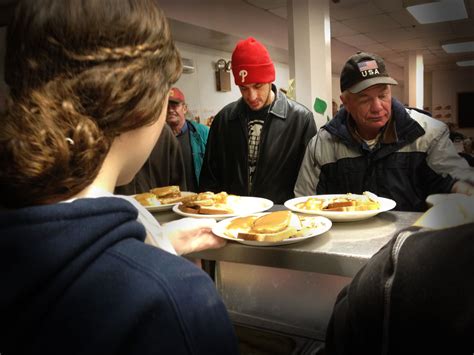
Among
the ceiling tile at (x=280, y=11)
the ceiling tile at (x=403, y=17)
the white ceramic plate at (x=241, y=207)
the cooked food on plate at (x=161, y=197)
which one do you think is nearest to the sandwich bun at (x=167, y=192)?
the cooked food on plate at (x=161, y=197)

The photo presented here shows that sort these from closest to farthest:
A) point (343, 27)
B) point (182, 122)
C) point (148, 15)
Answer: point (148, 15)
point (182, 122)
point (343, 27)

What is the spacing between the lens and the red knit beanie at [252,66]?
2189 mm

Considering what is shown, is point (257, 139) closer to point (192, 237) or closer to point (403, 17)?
point (192, 237)

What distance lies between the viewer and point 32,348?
16.0 inches

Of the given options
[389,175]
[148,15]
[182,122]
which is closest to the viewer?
[148,15]

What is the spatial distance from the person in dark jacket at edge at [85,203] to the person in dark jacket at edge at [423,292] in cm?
18

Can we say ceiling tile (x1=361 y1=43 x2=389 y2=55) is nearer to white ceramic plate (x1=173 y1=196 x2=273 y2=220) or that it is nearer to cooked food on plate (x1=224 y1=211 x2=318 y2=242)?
white ceramic plate (x1=173 y1=196 x2=273 y2=220)

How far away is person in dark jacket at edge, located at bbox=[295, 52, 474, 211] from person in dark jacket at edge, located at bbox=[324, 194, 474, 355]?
1.14 m

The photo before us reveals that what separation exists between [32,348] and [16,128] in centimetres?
26

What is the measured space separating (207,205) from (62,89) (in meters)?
0.80

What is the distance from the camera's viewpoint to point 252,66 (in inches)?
86.5

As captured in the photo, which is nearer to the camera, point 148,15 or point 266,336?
point 148,15

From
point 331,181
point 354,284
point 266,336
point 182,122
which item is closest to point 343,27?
point 182,122

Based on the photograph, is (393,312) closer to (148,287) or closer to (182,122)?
(148,287)
